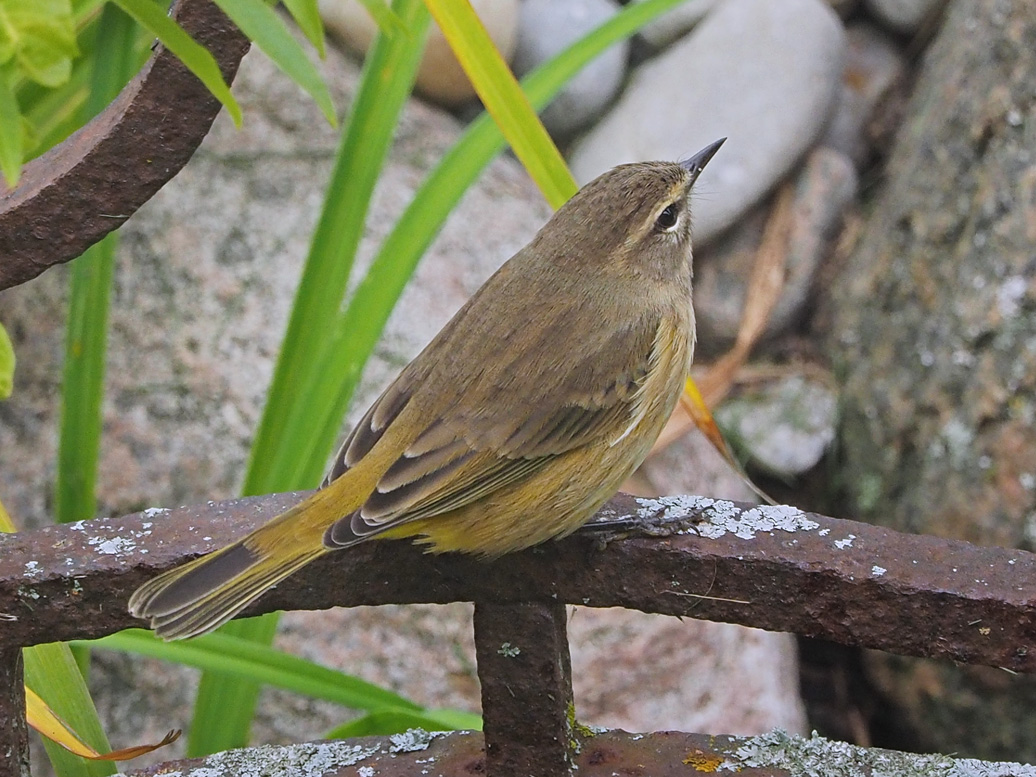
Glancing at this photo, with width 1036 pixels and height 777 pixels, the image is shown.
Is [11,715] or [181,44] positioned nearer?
[181,44]

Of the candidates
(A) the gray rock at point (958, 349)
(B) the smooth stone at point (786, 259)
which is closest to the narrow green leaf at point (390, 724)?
(A) the gray rock at point (958, 349)

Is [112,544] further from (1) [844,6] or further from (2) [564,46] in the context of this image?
(1) [844,6]

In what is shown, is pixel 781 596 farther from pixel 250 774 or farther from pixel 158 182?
pixel 158 182

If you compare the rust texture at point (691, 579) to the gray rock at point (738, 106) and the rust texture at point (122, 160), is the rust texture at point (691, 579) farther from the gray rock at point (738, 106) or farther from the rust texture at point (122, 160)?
the gray rock at point (738, 106)

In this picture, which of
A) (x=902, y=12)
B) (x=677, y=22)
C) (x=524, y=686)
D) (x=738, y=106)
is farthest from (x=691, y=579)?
(x=902, y=12)

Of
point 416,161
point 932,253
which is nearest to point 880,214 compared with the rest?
point 932,253

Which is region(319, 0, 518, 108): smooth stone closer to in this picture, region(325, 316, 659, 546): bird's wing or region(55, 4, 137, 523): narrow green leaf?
region(55, 4, 137, 523): narrow green leaf

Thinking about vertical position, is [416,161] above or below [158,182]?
above
